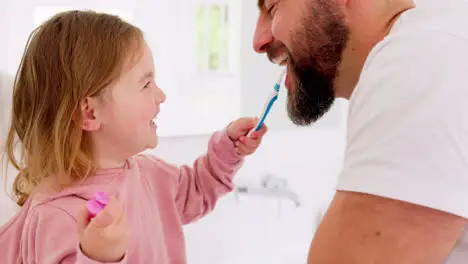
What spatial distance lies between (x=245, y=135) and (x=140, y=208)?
0.25m

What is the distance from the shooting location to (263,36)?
3.36 feet

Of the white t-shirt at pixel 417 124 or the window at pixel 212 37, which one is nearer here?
the white t-shirt at pixel 417 124

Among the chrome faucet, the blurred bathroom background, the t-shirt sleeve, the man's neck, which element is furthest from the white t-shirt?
the chrome faucet

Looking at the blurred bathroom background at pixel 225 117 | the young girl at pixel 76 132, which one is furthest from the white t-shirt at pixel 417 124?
the blurred bathroom background at pixel 225 117

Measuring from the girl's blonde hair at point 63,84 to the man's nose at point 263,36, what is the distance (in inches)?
9.4

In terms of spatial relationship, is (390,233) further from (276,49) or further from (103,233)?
(276,49)

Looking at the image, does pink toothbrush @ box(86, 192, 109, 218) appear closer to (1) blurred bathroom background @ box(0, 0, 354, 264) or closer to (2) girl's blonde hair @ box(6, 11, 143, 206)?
(2) girl's blonde hair @ box(6, 11, 143, 206)

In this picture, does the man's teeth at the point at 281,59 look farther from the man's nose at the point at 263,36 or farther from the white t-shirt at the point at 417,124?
the white t-shirt at the point at 417,124

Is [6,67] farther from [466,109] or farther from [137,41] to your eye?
[466,109]

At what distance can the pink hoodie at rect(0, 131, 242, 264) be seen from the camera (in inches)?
32.2

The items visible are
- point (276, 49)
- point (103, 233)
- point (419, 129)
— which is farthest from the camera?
point (276, 49)

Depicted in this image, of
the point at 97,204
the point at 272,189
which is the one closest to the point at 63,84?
the point at 97,204

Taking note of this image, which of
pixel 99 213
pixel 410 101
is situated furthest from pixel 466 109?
pixel 99 213

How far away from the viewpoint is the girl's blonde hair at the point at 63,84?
0.86 m
